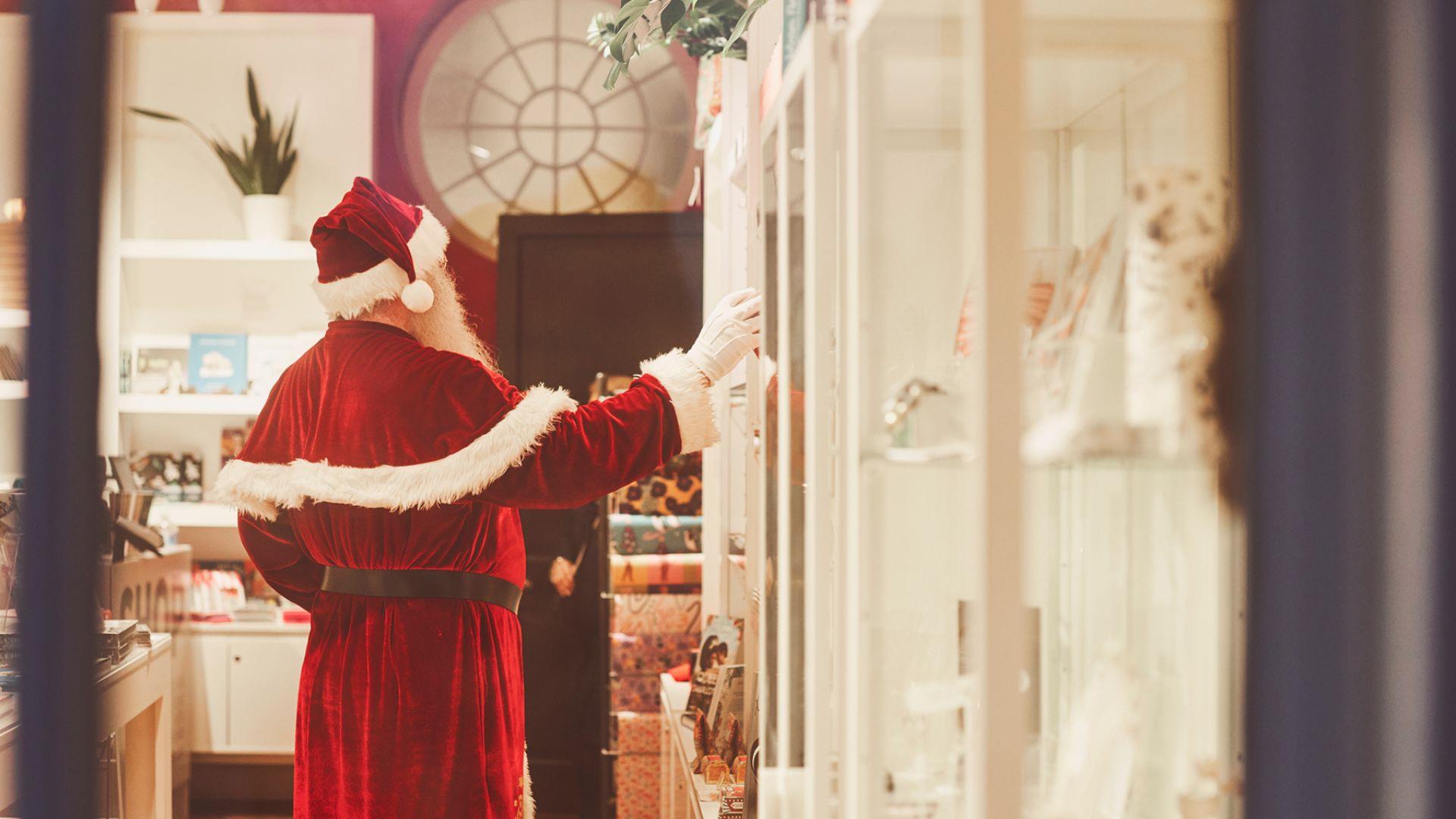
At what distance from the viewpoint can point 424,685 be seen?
1.71 m

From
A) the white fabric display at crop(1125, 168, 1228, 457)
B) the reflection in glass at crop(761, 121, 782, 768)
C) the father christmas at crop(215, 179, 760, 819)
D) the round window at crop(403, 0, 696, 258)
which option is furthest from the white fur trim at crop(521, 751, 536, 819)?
the round window at crop(403, 0, 696, 258)

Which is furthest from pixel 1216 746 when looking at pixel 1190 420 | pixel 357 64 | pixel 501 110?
pixel 501 110

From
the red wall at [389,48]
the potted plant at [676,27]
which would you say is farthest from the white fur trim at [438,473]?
the red wall at [389,48]

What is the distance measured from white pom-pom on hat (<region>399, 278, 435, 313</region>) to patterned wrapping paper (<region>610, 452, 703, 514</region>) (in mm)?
1007

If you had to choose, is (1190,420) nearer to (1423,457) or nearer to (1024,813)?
(1423,457)

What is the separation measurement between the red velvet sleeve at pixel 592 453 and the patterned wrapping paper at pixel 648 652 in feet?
3.16

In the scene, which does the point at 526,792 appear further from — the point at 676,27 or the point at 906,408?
the point at 676,27

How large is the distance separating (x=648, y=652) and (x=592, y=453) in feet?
3.40

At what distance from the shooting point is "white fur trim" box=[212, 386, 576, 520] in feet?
5.47

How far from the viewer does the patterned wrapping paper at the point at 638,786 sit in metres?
2.52

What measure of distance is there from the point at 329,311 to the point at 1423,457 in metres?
1.54

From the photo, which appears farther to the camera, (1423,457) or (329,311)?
(329,311)

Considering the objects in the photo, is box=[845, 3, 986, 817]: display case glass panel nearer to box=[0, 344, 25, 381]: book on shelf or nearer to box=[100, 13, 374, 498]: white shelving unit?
box=[0, 344, 25, 381]: book on shelf

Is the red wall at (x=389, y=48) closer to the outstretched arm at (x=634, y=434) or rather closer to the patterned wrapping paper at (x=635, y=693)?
the patterned wrapping paper at (x=635, y=693)
